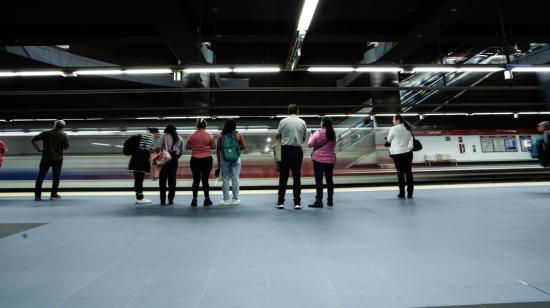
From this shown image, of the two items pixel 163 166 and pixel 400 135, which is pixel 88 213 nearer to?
pixel 163 166

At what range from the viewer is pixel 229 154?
4062mm

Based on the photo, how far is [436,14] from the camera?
5.95 meters

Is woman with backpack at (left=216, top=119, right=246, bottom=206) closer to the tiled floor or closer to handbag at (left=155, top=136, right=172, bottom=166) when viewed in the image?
handbag at (left=155, top=136, right=172, bottom=166)

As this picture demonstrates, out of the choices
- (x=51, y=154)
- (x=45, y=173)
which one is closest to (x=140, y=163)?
(x=51, y=154)

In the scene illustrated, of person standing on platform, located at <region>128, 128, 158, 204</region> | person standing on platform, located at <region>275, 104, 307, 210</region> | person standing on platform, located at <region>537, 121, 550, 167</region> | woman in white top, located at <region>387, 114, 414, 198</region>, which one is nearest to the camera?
person standing on platform, located at <region>275, 104, 307, 210</region>

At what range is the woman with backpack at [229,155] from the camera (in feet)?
13.4

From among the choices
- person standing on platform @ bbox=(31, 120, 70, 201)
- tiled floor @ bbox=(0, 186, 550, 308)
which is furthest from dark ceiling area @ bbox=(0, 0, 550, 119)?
tiled floor @ bbox=(0, 186, 550, 308)

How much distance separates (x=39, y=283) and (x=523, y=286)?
107 inches

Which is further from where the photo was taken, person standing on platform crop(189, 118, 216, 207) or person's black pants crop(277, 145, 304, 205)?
person standing on platform crop(189, 118, 216, 207)

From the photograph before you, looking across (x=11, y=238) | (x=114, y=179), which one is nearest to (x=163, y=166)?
(x=11, y=238)

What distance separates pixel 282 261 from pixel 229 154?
261cm

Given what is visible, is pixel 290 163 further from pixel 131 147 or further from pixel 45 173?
pixel 45 173

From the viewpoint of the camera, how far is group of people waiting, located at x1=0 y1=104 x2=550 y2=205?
12.4ft

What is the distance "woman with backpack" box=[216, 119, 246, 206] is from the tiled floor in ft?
3.63
